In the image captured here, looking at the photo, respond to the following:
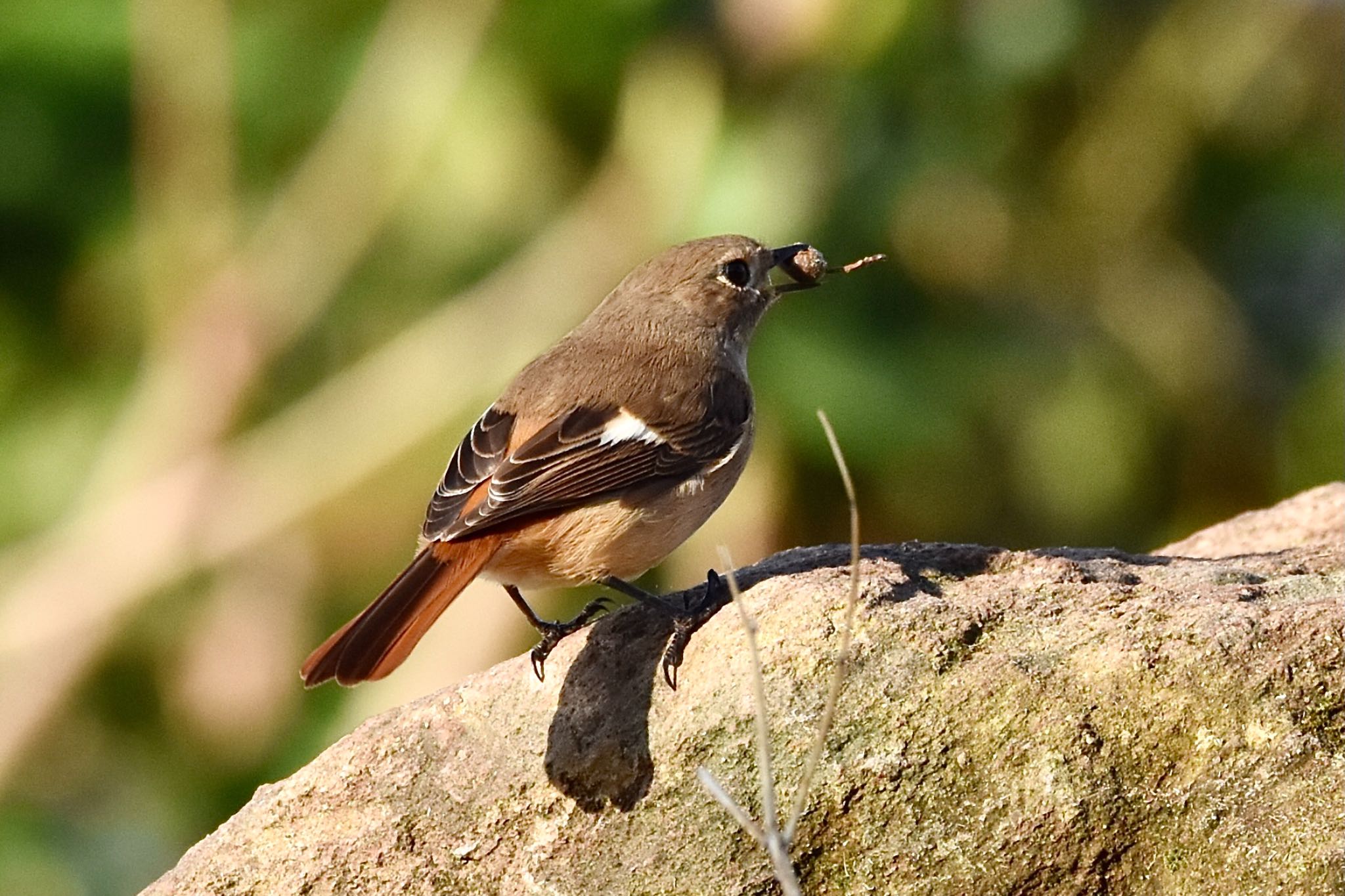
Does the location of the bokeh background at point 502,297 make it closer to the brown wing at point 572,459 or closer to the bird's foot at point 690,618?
the brown wing at point 572,459

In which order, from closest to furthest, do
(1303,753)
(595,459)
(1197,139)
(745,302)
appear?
1. (1303,753)
2. (595,459)
3. (745,302)
4. (1197,139)

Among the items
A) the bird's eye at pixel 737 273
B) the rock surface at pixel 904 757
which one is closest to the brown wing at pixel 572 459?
the rock surface at pixel 904 757

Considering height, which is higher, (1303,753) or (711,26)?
(711,26)

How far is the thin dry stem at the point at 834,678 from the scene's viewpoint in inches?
110

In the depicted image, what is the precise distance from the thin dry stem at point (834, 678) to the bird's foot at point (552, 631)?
2.45 feet

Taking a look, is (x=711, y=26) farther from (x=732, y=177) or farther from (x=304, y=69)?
(x=304, y=69)

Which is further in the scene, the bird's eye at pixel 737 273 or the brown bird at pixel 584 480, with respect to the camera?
the bird's eye at pixel 737 273

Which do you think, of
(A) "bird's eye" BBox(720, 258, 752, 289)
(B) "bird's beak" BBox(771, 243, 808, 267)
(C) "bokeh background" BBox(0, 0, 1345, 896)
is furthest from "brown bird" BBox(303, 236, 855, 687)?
(C) "bokeh background" BBox(0, 0, 1345, 896)

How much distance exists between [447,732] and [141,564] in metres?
2.97

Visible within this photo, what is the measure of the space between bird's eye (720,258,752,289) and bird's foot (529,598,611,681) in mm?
1336

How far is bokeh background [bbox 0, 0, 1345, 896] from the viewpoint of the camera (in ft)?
20.4

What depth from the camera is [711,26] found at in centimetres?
628

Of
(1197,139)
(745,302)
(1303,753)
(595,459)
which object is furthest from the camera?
(1197,139)

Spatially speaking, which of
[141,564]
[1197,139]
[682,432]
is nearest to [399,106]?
[141,564]
